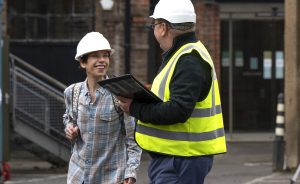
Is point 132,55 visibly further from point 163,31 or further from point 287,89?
point 163,31

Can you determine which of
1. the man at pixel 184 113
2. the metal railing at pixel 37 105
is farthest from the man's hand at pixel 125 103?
the metal railing at pixel 37 105

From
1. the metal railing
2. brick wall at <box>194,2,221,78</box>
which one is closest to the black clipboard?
the metal railing

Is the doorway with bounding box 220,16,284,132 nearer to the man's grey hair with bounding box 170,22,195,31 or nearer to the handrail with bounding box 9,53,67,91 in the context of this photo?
the handrail with bounding box 9,53,67,91

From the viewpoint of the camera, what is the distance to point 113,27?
18.3 m

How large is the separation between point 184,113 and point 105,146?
109 cm

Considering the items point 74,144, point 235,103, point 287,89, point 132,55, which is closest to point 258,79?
point 235,103

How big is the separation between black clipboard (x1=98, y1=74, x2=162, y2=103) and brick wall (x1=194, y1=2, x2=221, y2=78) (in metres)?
14.7

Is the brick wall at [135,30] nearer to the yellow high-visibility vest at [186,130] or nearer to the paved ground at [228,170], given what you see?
the paved ground at [228,170]

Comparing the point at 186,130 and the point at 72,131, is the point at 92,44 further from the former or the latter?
the point at 186,130

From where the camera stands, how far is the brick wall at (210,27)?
19828mm

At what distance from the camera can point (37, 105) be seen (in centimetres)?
1479

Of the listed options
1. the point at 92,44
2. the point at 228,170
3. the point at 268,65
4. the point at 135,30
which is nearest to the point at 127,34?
the point at 135,30

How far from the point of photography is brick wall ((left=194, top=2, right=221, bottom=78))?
19.8m

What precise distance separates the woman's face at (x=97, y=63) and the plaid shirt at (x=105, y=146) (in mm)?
108
